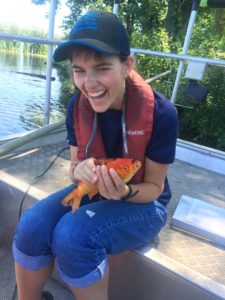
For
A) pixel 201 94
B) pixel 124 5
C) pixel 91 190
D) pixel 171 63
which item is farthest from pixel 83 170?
pixel 124 5

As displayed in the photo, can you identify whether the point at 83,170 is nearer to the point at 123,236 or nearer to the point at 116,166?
the point at 116,166

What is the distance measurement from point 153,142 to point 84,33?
22.9 inches

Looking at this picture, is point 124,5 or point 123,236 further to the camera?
point 124,5

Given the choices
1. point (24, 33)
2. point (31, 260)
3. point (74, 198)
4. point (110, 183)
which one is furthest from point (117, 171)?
point (24, 33)

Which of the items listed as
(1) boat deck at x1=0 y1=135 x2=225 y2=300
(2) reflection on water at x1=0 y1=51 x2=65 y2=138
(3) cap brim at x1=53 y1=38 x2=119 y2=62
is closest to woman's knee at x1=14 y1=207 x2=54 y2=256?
(1) boat deck at x1=0 y1=135 x2=225 y2=300

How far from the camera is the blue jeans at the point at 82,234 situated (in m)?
1.22

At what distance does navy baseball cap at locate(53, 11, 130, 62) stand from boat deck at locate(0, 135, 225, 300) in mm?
998

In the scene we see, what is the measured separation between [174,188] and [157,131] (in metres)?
1.02

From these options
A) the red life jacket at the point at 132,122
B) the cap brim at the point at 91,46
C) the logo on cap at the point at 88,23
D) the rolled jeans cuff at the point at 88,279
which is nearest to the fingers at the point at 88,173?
the red life jacket at the point at 132,122

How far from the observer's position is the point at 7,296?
1.75 m

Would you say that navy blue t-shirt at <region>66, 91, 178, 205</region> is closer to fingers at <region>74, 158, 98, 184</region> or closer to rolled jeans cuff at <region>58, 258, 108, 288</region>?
fingers at <region>74, 158, 98, 184</region>

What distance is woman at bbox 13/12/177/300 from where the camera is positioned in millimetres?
1246

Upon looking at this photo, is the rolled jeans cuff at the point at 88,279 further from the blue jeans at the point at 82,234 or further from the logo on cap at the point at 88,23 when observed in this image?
the logo on cap at the point at 88,23

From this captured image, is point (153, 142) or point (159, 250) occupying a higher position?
point (153, 142)
